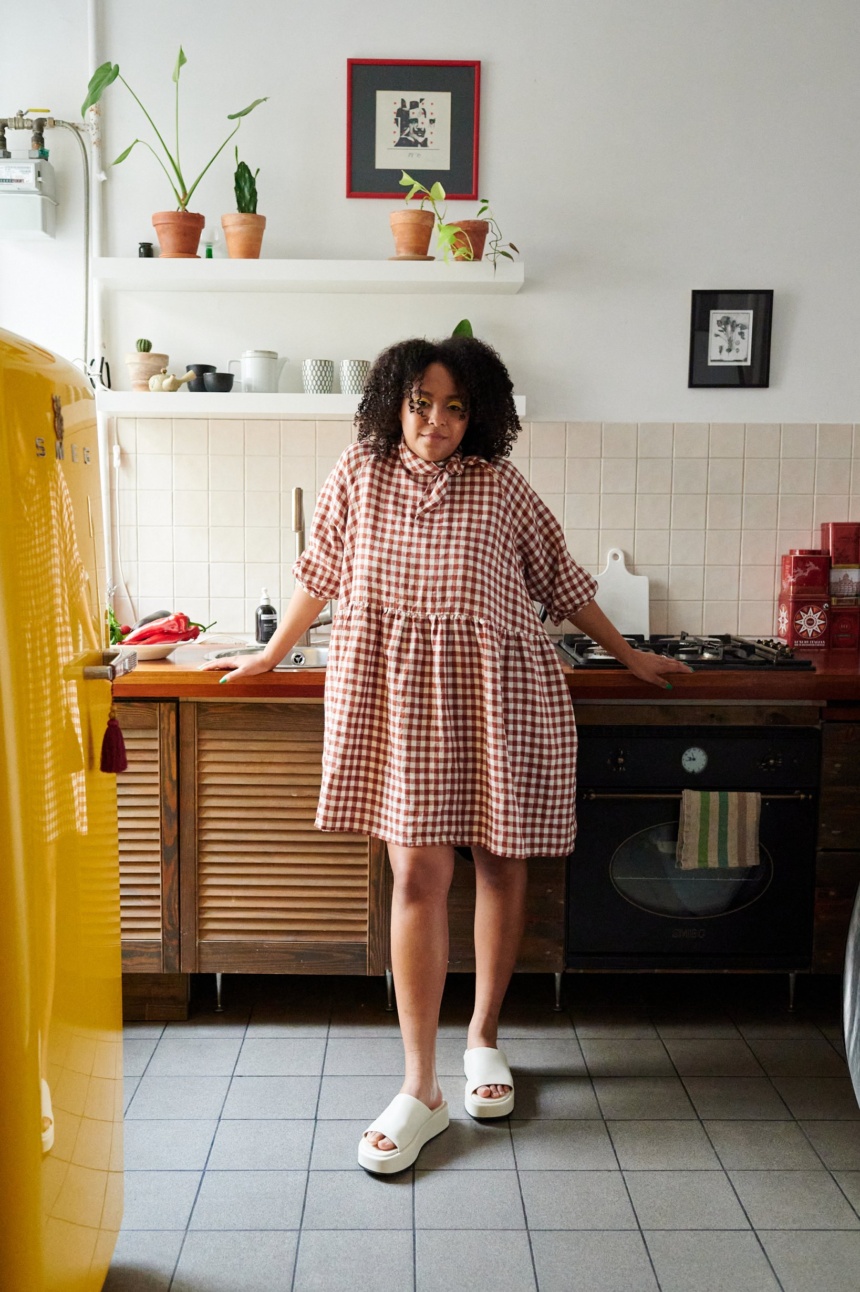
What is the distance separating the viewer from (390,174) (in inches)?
112

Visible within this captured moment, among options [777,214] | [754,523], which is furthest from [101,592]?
[777,214]

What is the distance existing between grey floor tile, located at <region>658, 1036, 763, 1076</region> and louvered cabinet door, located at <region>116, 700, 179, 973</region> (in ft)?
3.57

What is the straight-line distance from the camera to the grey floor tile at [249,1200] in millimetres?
1763

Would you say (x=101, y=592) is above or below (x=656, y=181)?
below

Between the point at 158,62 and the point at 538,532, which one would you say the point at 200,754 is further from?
the point at 158,62

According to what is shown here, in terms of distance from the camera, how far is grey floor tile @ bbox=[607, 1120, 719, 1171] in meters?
1.93

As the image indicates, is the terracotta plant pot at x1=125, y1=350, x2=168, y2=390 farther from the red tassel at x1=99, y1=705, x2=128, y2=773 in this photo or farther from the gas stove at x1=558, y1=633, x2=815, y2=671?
the red tassel at x1=99, y1=705, x2=128, y2=773

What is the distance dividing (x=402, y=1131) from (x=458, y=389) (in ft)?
4.29

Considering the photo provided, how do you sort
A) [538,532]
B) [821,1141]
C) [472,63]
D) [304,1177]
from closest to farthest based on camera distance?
[304,1177] → [821,1141] → [538,532] → [472,63]

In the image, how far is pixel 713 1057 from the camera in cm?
232

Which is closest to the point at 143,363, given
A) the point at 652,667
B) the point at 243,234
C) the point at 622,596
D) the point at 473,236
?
the point at 243,234

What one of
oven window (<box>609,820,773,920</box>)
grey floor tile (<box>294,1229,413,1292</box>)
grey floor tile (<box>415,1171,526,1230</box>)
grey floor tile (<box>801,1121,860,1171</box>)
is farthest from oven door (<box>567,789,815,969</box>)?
grey floor tile (<box>294,1229,413,1292</box>)

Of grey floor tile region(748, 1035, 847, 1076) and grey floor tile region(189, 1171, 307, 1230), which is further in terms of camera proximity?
grey floor tile region(748, 1035, 847, 1076)

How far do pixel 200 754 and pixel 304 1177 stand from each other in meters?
0.88
